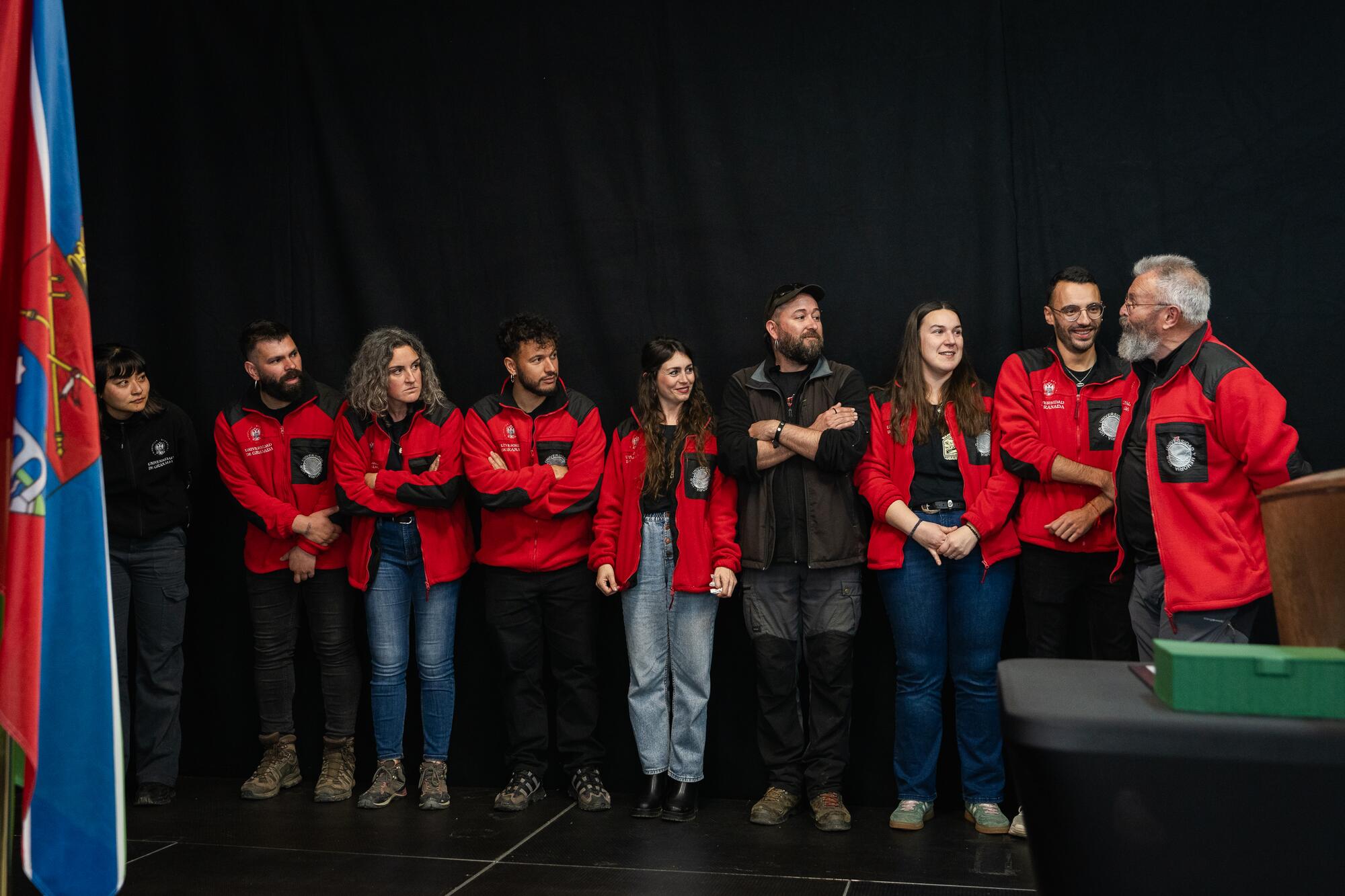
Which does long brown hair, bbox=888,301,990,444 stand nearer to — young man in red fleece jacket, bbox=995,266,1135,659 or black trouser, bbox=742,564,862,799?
young man in red fleece jacket, bbox=995,266,1135,659

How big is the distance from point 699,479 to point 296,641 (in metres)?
1.67

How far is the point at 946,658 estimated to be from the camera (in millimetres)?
3455

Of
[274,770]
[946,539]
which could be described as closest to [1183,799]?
[946,539]

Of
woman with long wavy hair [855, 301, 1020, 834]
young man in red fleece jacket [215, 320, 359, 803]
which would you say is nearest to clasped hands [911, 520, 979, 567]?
woman with long wavy hair [855, 301, 1020, 834]

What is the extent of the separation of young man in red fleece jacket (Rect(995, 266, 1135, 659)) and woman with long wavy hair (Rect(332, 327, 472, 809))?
1.85m

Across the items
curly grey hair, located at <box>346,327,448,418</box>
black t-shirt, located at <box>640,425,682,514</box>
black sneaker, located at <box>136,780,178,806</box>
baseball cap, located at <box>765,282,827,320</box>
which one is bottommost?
black sneaker, located at <box>136,780,178,806</box>

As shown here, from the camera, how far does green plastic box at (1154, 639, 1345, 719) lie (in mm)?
1021

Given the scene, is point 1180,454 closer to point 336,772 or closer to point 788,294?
point 788,294

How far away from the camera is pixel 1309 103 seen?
11.2 feet

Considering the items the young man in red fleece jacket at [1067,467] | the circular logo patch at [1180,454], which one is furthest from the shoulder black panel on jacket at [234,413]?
the circular logo patch at [1180,454]

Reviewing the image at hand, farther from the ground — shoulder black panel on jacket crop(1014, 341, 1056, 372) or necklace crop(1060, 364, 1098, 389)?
shoulder black panel on jacket crop(1014, 341, 1056, 372)

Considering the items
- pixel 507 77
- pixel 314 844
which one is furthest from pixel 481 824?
pixel 507 77

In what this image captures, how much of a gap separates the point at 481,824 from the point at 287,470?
56.2 inches

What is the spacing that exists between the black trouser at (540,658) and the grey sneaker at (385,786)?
0.42 meters
